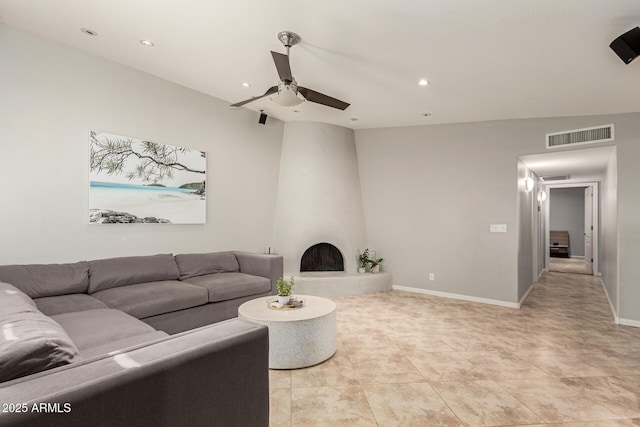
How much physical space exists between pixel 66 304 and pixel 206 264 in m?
1.54

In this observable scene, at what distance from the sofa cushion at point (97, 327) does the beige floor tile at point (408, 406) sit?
5.06 ft

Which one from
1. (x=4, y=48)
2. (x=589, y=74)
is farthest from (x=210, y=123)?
(x=589, y=74)

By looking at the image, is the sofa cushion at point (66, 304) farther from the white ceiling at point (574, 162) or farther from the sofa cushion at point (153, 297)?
the white ceiling at point (574, 162)

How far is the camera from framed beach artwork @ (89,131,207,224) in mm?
3361

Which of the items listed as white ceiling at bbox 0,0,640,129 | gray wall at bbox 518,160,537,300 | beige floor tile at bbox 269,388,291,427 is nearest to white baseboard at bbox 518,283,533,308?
gray wall at bbox 518,160,537,300

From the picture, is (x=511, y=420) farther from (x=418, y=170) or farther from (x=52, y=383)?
(x=418, y=170)

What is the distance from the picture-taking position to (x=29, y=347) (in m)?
1.02

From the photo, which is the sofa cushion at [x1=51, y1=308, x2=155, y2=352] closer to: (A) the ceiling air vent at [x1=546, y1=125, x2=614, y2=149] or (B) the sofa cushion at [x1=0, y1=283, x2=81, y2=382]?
(B) the sofa cushion at [x1=0, y1=283, x2=81, y2=382]

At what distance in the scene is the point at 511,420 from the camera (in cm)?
193

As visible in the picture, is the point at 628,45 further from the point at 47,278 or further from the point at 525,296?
the point at 47,278

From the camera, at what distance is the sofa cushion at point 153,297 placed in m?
2.75

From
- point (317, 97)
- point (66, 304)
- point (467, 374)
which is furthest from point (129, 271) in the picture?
point (467, 374)

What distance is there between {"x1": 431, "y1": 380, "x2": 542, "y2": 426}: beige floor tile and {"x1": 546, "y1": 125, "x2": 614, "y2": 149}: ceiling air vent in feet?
11.3

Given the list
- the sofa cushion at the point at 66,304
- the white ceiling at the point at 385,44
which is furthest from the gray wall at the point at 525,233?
the sofa cushion at the point at 66,304
